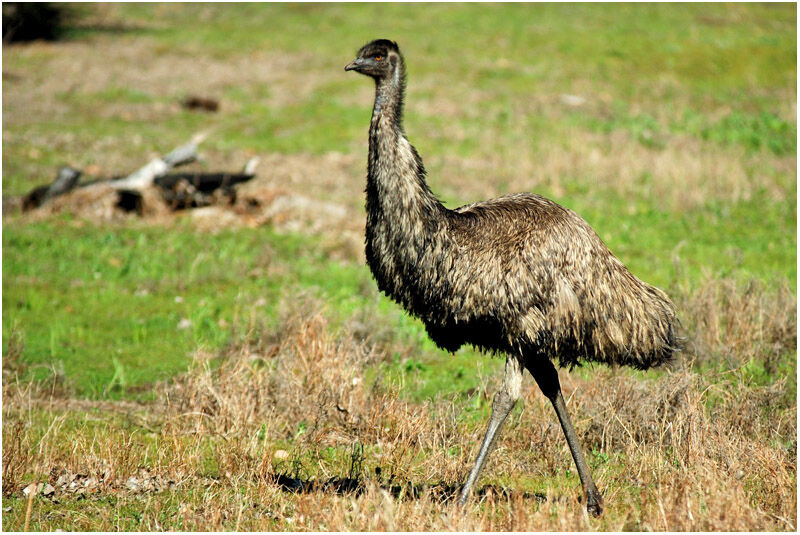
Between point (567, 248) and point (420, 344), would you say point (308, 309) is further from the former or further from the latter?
point (567, 248)

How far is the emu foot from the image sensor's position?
6.10 meters

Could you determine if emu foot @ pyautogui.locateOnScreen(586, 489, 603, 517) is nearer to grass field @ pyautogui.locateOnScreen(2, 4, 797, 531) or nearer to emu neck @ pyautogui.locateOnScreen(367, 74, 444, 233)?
grass field @ pyautogui.locateOnScreen(2, 4, 797, 531)

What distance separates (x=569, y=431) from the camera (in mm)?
6219

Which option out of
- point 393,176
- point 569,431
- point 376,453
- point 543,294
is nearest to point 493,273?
point 543,294

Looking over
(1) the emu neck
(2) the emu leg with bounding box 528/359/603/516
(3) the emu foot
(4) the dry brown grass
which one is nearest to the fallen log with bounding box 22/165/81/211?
(4) the dry brown grass

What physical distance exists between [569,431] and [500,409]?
0.54m

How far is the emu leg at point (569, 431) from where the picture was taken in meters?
6.12

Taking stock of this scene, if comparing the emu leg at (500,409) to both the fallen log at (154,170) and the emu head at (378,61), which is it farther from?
the fallen log at (154,170)

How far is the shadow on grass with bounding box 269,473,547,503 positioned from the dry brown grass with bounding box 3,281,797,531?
0.07ft

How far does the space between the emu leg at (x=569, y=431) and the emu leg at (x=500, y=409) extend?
0.16 meters

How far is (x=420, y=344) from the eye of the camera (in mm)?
10523

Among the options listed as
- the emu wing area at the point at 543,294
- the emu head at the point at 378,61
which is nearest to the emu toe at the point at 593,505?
the emu wing area at the point at 543,294

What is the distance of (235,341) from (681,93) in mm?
23555

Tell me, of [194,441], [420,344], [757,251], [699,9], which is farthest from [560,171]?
[699,9]
